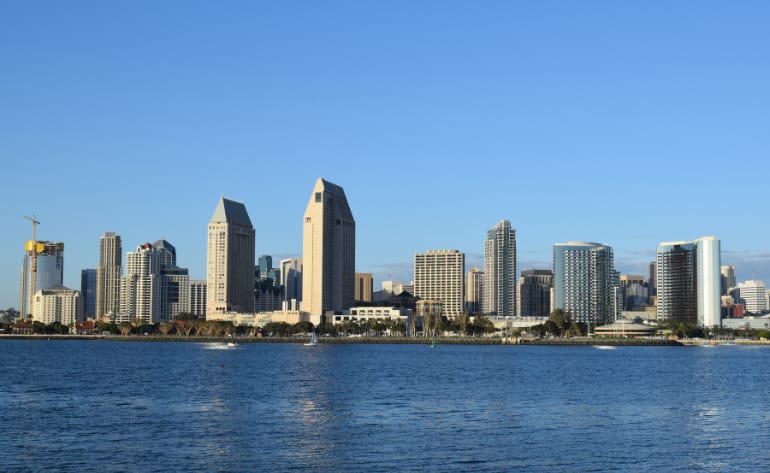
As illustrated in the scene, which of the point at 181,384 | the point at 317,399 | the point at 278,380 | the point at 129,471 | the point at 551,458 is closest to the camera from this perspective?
the point at 129,471

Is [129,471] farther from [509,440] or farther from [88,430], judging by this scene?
[509,440]

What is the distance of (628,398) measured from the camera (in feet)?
291

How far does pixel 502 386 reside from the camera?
101 m

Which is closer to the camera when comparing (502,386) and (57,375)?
(502,386)

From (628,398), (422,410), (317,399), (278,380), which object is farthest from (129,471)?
(278,380)

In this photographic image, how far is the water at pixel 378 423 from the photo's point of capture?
52.6 m

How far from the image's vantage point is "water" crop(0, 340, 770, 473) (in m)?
52.6

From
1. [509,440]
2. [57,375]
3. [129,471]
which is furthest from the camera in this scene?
[57,375]

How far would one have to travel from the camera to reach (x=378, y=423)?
6781cm

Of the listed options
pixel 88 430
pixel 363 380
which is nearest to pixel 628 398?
pixel 363 380

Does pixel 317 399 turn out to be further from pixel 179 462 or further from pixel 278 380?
pixel 179 462

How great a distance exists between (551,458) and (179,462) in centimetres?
1966

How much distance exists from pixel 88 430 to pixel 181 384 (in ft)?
125

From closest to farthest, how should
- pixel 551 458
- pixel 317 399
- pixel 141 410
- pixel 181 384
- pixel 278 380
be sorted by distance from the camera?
pixel 551 458 → pixel 141 410 → pixel 317 399 → pixel 181 384 → pixel 278 380
